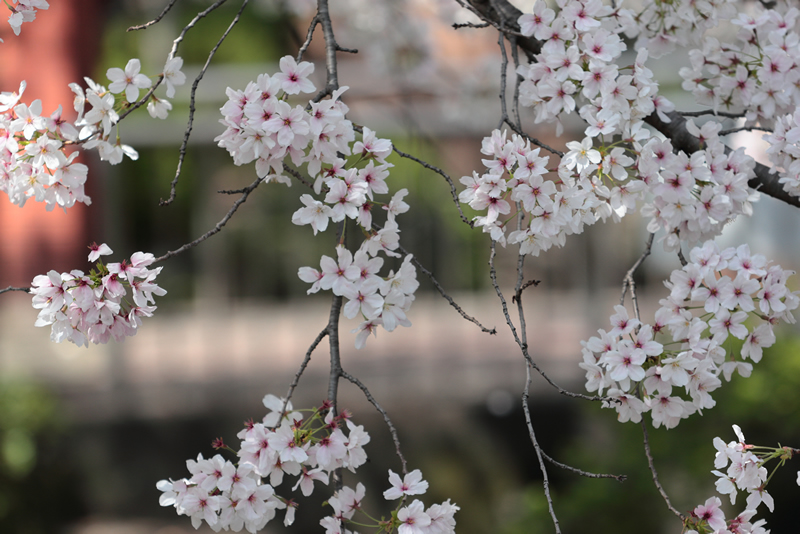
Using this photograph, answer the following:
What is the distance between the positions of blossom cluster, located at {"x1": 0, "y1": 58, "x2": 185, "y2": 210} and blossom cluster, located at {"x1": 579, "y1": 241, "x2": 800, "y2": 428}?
88cm

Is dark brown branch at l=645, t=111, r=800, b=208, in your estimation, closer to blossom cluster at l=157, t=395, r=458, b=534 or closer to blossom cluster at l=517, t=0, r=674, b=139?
blossom cluster at l=517, t=0, r=674, b=139

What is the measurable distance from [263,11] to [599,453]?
18.2ft

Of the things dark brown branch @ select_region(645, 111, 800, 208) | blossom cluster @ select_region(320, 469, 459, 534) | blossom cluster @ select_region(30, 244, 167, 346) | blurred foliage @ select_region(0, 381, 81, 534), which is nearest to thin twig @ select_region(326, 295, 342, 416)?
blossom cluster @ select_region(320, 469, 459, 534)

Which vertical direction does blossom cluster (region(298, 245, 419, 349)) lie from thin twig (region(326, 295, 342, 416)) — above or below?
above

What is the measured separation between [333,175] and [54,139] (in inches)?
21.6

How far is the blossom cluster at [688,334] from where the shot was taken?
1.05m

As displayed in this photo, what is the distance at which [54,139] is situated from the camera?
1187 millimetres

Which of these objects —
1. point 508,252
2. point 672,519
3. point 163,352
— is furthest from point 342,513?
point 508,252

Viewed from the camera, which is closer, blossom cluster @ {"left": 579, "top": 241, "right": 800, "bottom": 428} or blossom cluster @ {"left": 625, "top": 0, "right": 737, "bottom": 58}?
blossom cluster @ {"left": 579, "top": 241, "right": 800, "bottom": 428}

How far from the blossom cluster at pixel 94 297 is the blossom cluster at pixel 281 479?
0.84 feet

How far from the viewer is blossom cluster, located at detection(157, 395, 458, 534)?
1007 mm

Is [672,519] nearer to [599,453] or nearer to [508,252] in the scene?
[599,453]

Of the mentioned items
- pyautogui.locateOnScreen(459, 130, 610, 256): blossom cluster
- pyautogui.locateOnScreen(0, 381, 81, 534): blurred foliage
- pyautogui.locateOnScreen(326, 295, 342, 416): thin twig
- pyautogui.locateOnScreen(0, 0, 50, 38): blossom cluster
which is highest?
pyautogui.locateOnScreen(0, 0, 50, 38): blossom cluster

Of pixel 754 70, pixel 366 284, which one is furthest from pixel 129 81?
pixel 754 70
